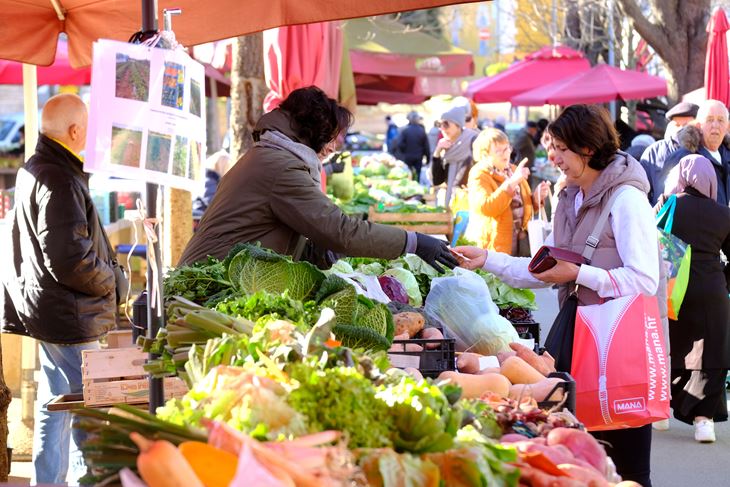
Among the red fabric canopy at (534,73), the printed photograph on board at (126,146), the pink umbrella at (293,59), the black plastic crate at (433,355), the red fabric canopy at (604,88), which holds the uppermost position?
the red fabric canopy at (534,73)

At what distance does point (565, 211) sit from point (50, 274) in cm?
263

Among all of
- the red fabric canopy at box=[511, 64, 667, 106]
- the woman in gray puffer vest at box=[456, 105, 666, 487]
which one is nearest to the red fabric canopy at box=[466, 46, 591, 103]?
the red fabric canopy at box=[511, 64, 667, 106]

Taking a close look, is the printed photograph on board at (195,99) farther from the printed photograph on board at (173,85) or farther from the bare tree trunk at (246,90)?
the bare tree trunk at (246,90)

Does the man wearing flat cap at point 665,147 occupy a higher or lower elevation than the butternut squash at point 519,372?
higher

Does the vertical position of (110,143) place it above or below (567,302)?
above

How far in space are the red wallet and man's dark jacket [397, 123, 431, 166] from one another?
2147cm

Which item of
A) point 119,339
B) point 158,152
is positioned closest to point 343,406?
point 158,152

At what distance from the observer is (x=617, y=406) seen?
4180 millimetres

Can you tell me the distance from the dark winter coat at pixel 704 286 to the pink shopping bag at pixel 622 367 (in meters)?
2.99

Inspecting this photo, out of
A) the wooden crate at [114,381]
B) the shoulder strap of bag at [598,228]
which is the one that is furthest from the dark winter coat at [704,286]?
the wooden crate at [114,381]

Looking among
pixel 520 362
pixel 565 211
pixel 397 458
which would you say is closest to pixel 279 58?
pixel 565 211

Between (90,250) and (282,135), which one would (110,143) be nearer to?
(282,135)

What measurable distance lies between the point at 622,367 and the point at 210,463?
2500mm

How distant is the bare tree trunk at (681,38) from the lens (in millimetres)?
15336
